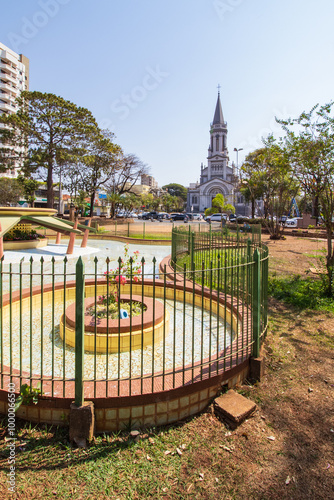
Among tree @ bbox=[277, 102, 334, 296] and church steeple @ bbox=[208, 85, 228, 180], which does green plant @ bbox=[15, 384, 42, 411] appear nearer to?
tree @ bbox=[277, 102, 334, 296]

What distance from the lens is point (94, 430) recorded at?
2926 mm

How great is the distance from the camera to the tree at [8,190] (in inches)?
1662

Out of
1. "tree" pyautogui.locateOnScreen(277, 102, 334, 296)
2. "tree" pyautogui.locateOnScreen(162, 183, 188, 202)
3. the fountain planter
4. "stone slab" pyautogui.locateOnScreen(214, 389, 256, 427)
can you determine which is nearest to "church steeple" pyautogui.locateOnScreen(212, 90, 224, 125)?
"tree" pyautogui.locateOnScreen(162, 183, 188, 202)

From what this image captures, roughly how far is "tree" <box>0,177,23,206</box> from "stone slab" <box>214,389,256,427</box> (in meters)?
44.3

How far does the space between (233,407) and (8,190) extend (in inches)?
1823

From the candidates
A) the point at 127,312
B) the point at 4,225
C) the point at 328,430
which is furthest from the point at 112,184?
the point at 328,430

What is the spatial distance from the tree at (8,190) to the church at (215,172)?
62406 mm

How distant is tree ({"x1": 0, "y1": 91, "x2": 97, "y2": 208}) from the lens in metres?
28.4

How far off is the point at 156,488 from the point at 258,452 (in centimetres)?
95

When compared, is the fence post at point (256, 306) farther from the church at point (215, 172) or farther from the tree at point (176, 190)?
the tree at point (176, 190)

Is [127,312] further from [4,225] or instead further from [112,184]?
[112,184]

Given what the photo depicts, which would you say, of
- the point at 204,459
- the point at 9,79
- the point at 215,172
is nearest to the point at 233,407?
the point at 204,459

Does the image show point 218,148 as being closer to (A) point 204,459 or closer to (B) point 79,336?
(B) point 79,336

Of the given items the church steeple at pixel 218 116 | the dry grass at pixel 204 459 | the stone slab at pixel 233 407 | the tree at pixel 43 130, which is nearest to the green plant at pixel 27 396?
the dry grass at pixel 204 459
